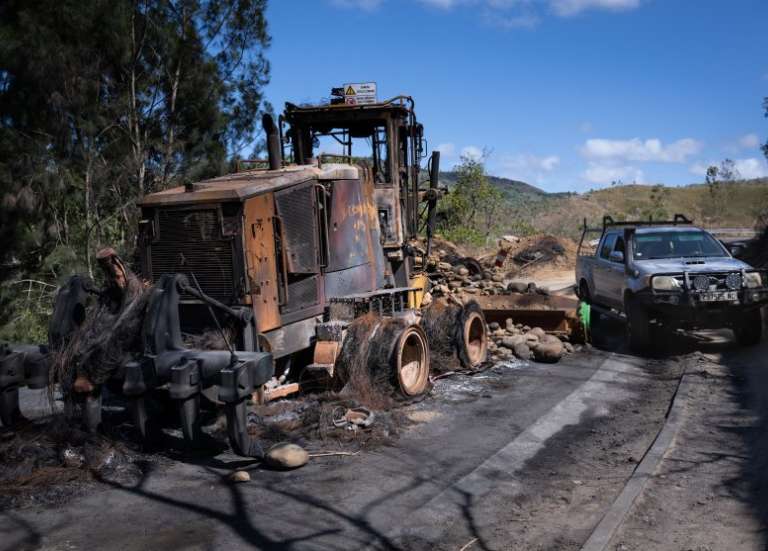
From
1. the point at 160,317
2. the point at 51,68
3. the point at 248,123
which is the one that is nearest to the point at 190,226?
the point at 160,317

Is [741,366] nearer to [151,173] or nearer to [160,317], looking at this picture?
[160,317]

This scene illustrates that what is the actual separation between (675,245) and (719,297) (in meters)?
1.54

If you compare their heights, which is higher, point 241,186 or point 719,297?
point 241,186

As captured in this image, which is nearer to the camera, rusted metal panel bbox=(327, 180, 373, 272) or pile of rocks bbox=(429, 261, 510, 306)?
rusted metal panel bbox=(327, 180, 373, 272)

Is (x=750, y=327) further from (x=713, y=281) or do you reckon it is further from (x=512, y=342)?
(x=512, y=342)

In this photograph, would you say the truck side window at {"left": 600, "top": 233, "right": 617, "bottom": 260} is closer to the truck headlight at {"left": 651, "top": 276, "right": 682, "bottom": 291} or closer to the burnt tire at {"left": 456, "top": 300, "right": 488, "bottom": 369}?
the truck headlight at {"left": 651, "top": 276, "right": 682, "bottom": 291}

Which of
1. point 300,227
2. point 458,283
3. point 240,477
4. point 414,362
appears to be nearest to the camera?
point 240,477

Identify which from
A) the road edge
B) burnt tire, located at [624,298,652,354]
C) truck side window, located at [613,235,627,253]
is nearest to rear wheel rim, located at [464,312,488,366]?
burnt tire, located at [624,298,652,354]

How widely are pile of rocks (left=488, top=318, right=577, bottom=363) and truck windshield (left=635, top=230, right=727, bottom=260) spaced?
6.15 ft

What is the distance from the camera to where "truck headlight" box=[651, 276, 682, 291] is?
11.0 meters

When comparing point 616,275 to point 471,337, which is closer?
point 471,337

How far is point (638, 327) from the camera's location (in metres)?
11.4

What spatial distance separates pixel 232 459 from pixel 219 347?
1.02 meters

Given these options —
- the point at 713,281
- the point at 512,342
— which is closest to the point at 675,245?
the point at 713,281
